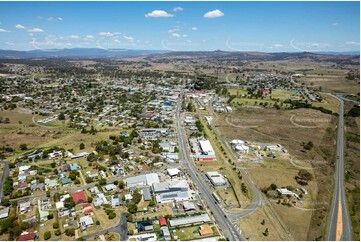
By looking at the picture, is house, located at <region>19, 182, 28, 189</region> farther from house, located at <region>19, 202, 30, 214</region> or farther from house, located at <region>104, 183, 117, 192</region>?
house, located at <region>104, 183, 117, 192</region>

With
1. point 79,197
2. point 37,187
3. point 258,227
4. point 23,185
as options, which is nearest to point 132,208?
point 79,197

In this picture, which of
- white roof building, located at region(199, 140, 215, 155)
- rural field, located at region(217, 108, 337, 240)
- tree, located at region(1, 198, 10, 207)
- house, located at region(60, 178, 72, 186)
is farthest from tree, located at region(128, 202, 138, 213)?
white roof building, located at region(199, 140, 215, 155)

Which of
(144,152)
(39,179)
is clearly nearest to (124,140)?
(144,152)

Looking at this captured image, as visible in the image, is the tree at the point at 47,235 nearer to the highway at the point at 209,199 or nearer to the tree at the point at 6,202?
the tree at the point at 6,202

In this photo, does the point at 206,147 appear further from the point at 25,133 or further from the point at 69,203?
the point at 25,133

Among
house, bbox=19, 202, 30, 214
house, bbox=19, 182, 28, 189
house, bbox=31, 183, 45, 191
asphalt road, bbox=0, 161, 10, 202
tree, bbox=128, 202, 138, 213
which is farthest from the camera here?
house, bbox=19, 182, 28, 189
